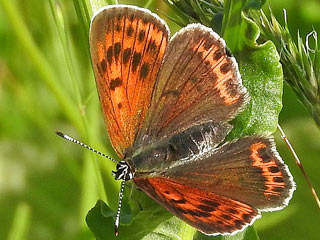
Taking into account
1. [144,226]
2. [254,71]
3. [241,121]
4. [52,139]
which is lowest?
[52,139]

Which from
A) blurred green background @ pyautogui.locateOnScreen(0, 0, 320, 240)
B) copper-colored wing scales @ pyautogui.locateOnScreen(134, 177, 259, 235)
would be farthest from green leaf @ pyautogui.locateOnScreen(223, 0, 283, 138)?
blurred green background @ pyautogui.locateOnScreen(0, 0, 320, 240)

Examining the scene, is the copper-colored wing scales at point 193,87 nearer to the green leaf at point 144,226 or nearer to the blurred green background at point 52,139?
the green leaf at point 144,226

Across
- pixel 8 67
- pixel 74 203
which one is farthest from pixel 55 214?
pixel 8 67

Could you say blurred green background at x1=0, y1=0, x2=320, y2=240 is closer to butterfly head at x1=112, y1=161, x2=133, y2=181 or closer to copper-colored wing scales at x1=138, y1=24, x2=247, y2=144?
copper-colored wing scales at x1=138, y1=24, x2=247, y2=144

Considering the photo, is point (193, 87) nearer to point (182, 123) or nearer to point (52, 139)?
point (182, 123)

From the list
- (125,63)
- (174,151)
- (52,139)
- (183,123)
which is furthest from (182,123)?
(52,139)

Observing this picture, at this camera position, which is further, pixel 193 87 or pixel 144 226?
pixel 193 87

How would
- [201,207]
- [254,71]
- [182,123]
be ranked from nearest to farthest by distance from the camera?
[201,207] → [254,71] → [182,123]
